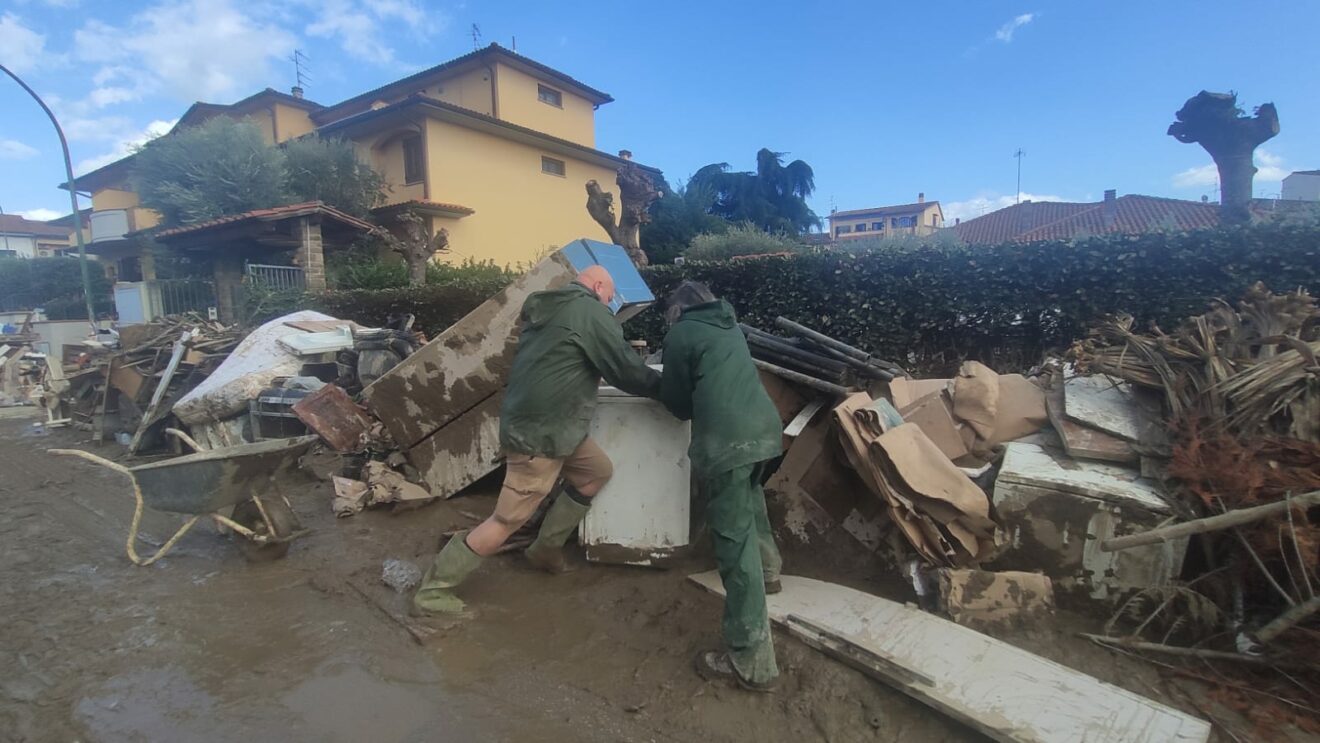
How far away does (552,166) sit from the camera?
23.2 m

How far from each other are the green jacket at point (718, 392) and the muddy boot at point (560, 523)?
92 cm

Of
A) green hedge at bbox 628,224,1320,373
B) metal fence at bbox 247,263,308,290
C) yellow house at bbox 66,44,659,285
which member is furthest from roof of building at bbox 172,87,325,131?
green hedge at bbox 628,224,1320,373

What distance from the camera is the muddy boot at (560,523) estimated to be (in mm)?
3744

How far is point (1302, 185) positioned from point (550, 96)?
26743mm

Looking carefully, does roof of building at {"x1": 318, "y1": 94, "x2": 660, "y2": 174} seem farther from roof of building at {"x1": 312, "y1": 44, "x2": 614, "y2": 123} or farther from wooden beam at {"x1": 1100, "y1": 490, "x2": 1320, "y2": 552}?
wooden beam at {"x1": 1100, "y1": 490, "x2": 1320, "y2": 552}

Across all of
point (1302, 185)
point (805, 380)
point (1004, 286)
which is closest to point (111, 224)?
point (805, 380)

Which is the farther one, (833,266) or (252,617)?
(833,266)

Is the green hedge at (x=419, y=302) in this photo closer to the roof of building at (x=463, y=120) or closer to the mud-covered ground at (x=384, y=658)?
the mud-covered ground at (x=384, y=658)

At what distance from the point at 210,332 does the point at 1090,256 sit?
10.8 meters

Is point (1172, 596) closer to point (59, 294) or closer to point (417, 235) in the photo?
point (417, 235)

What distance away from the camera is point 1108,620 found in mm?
3051

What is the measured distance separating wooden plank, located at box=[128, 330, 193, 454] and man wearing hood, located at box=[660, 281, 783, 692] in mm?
6869

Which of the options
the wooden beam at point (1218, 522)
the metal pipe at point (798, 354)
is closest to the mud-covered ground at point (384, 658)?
the wooden beam at point (1218, 522)

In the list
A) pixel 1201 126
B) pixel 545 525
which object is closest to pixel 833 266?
pixel 545 525
